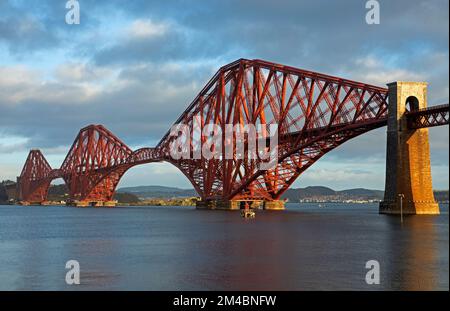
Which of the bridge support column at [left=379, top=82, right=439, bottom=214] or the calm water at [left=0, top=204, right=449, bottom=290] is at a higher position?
the bridge support column at [left=379, top=82, right=439, bottom=214]

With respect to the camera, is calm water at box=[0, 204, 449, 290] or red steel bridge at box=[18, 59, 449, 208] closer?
calm water at box=[0, 204, 449, 290]

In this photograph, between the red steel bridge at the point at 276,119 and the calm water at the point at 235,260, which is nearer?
the calm water at the point at 235,260

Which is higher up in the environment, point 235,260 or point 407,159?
point 407,159

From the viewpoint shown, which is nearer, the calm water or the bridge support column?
the calm water

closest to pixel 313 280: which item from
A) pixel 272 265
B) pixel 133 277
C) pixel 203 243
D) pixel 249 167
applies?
pixel 272 265

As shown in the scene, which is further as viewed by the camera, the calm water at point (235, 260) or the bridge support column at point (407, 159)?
the bridge support column at point (407, 159)

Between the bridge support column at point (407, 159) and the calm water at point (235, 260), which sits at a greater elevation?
the bridge support column at point (407, 159)
